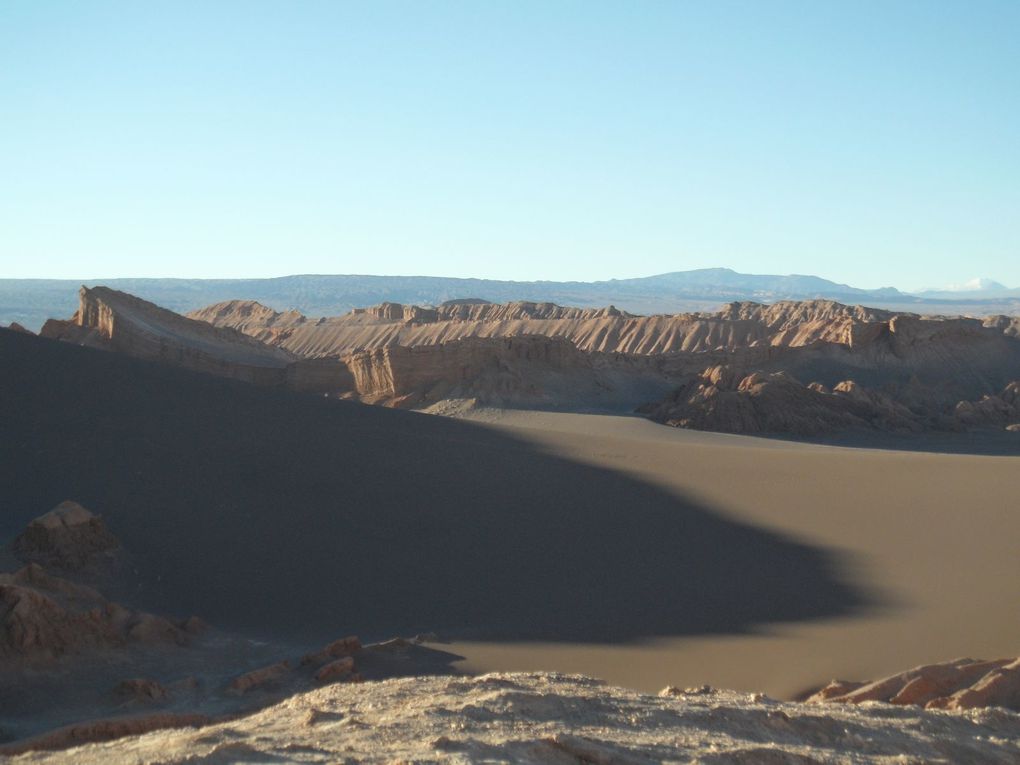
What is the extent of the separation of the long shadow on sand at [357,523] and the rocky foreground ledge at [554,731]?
409cm

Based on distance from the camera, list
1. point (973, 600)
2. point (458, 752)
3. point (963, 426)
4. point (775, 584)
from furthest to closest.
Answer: point (963, 426)
point (775, 584)
point (973, 600)
point (458, 752)

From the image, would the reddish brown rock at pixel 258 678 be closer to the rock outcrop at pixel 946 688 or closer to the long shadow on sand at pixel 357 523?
the long shadow on sand at pixel 357 523

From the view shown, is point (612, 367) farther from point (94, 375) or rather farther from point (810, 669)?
point (810, 669)

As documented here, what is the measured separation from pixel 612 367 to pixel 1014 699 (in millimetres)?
30796

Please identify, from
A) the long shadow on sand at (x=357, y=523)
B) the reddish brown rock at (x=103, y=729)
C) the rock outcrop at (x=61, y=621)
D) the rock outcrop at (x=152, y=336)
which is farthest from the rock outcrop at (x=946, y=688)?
the rock outcrop at (x=152, y=336)

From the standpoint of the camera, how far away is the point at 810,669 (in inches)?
404

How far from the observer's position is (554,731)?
6.23 m

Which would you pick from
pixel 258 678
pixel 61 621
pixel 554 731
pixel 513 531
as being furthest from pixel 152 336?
pixel 554 731

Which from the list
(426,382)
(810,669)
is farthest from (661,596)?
(426,382)

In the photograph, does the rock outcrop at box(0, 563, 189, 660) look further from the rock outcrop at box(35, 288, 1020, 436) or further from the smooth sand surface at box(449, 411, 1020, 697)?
the rock outcrop at box(35, 288, 1020, 436)

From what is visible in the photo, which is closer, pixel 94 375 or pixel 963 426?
pixel 94 375

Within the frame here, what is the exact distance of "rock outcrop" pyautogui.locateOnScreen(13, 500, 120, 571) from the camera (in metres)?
12.6

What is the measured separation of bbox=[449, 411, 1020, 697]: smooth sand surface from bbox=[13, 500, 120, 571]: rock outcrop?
4.80m

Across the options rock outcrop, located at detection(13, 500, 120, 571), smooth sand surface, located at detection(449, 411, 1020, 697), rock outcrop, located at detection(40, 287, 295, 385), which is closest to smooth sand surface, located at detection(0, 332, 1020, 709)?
smooth sand surface, located at detection(449, 411, 1020, 697)
